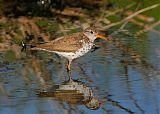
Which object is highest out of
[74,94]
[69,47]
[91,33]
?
[91,33]

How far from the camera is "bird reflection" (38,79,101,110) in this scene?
6.32 metres

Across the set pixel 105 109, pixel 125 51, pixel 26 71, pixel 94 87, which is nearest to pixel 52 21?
pixel 125 51

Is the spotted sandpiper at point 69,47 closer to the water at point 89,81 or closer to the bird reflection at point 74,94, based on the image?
the water at point 89,81

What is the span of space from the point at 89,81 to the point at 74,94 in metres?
0.55

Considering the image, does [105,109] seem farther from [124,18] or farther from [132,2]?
[132,2]

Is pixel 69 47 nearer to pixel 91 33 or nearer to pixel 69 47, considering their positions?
pixel 69 47

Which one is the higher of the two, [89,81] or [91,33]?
[91,33]

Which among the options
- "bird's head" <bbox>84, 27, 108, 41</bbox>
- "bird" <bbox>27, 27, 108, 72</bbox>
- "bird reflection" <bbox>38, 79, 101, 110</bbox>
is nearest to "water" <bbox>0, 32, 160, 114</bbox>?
"bird reflection" <bbox>38, 79, 101, 110</bbox>

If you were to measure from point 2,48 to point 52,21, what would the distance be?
2.12m

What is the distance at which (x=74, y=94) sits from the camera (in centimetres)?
661

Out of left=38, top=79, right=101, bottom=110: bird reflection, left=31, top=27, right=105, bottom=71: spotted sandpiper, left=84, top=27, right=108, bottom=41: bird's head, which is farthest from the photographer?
left=84, top=27, right=108, bottom=41: bird's head

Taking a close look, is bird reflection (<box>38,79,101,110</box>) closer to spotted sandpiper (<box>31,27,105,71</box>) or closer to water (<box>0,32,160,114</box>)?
water (<box>0,32,160,114</box>)

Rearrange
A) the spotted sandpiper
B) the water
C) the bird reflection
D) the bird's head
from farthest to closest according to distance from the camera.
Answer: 1. the bird's head
2. the spotted sandpiper
3. the bird reflection
4. the water

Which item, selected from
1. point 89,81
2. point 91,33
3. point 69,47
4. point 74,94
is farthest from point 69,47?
point 74,94
